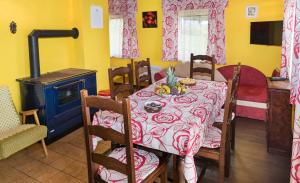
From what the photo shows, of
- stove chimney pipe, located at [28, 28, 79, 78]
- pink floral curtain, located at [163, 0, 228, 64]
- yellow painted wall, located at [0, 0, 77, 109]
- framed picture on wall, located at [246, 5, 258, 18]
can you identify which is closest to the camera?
yellow painted wall, located at [0, 0, 77, 109]

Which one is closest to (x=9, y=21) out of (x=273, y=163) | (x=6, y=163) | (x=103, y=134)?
(x=6, y=163)

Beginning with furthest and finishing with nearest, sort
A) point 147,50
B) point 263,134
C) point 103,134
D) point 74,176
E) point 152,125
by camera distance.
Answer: point 147,50
point 263,134
point 74,176
point 152,125
point 103,134

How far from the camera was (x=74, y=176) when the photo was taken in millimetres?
2514

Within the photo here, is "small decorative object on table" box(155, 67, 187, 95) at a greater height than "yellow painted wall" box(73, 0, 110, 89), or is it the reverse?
"yellow painted wall" box(73, 0, 110, 89)

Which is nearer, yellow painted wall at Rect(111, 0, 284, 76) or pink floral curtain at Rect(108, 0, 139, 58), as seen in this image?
yellow painted wall at Rect(111, 0, 284, 76)

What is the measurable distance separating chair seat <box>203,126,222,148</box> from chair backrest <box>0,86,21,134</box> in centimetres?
218

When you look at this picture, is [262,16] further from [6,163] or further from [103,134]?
[6,163]

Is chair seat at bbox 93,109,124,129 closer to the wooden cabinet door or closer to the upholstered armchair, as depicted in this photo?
the upholstered armchair

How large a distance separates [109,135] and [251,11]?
4059mm

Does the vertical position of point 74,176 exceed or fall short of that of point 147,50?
it falls short

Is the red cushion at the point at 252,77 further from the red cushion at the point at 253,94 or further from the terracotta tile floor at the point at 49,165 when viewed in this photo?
the terracotta tile floor at the point at 49,165

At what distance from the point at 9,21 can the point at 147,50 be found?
3.42 metres

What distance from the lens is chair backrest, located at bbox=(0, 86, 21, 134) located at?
2.82 metres

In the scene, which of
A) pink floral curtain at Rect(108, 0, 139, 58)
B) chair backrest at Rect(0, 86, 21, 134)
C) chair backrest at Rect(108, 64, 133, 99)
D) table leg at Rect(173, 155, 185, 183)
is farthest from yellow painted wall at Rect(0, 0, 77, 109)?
table leg at Rect(173, 155, 185, 183)
